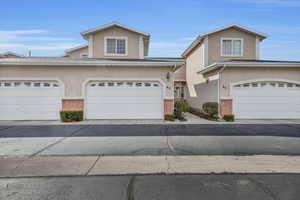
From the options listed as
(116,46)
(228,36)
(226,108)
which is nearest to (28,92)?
(116,46)

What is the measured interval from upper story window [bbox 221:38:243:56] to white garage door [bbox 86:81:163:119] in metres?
Result: 7.36

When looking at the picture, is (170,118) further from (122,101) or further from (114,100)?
(114,100)

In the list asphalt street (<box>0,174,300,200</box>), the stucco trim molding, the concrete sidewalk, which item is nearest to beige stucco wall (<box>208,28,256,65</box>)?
the stucco trim molding

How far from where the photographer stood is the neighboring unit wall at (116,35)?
15406 mm

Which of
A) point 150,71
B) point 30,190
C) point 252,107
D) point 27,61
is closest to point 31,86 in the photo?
point 27,61

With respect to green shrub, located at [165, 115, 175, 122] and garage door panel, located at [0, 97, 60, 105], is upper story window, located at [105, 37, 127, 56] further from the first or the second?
green shrub, located at [165, 115, 175, 122]

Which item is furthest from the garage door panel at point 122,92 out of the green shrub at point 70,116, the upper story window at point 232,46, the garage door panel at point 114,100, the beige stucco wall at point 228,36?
the upper story window at point 232,46

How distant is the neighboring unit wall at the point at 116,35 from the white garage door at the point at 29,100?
4741 millimetres

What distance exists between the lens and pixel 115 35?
15.7 meters

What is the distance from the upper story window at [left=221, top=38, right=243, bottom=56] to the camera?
15952 mm

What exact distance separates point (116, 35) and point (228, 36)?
8.84 metres

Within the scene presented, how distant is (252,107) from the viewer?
12.3 m

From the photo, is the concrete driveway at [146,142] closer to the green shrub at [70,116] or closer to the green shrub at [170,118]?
the green shrub at [70,116]

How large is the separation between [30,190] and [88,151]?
2.31 m
